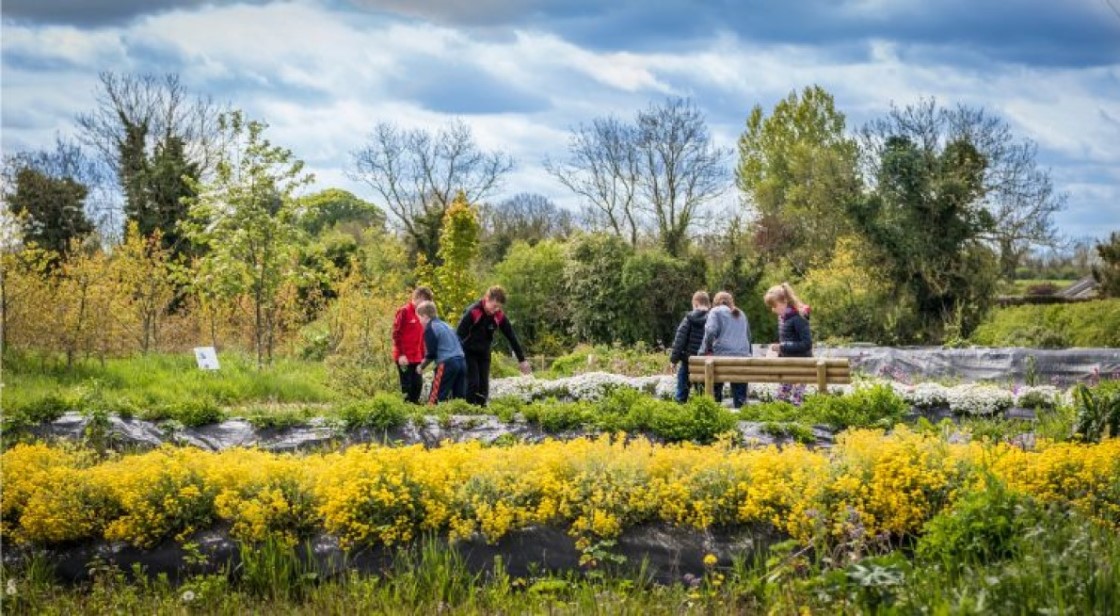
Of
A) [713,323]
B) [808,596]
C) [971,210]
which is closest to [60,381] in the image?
[713,323]

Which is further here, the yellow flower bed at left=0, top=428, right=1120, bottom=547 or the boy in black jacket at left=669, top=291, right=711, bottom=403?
the boy in black jacket at left=669, top=291, right=711, bottom=403

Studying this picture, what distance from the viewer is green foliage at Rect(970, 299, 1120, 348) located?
20.5 metres

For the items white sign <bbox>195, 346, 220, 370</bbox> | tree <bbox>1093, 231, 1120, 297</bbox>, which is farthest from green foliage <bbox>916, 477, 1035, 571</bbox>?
tree <bbox>1093, 231, 1120, 297</bbox>

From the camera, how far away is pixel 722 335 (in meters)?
12.3

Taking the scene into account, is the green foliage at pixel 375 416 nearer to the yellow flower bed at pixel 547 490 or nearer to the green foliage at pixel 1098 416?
the yellow flower bed at pixel 547 490

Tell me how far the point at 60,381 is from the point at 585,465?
33.4ft

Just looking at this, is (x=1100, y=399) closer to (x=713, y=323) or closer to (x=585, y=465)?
(x=585, y=465)

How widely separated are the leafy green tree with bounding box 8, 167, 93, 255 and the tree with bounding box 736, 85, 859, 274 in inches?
951

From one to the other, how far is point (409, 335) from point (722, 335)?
11.7ft

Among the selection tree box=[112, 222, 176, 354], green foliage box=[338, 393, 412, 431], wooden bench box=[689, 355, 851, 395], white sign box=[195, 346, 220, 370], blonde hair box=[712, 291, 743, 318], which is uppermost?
tree box=[112, 222, 176, 354]

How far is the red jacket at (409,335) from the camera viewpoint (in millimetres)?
12156

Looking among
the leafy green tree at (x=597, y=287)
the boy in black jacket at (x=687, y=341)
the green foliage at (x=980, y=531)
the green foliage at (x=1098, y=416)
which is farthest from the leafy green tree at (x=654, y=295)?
the green foliage at (x=980, y=531)

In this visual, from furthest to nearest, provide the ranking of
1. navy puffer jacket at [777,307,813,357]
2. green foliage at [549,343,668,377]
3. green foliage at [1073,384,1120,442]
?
green foliage at [549,343,668,377] → navy puffer jacket at [777,307,813,357] → green foliage at [1073,384,1120,442]

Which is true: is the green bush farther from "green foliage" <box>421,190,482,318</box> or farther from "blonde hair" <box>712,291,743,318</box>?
"green foliage" <box>421,190,482,318</box>
